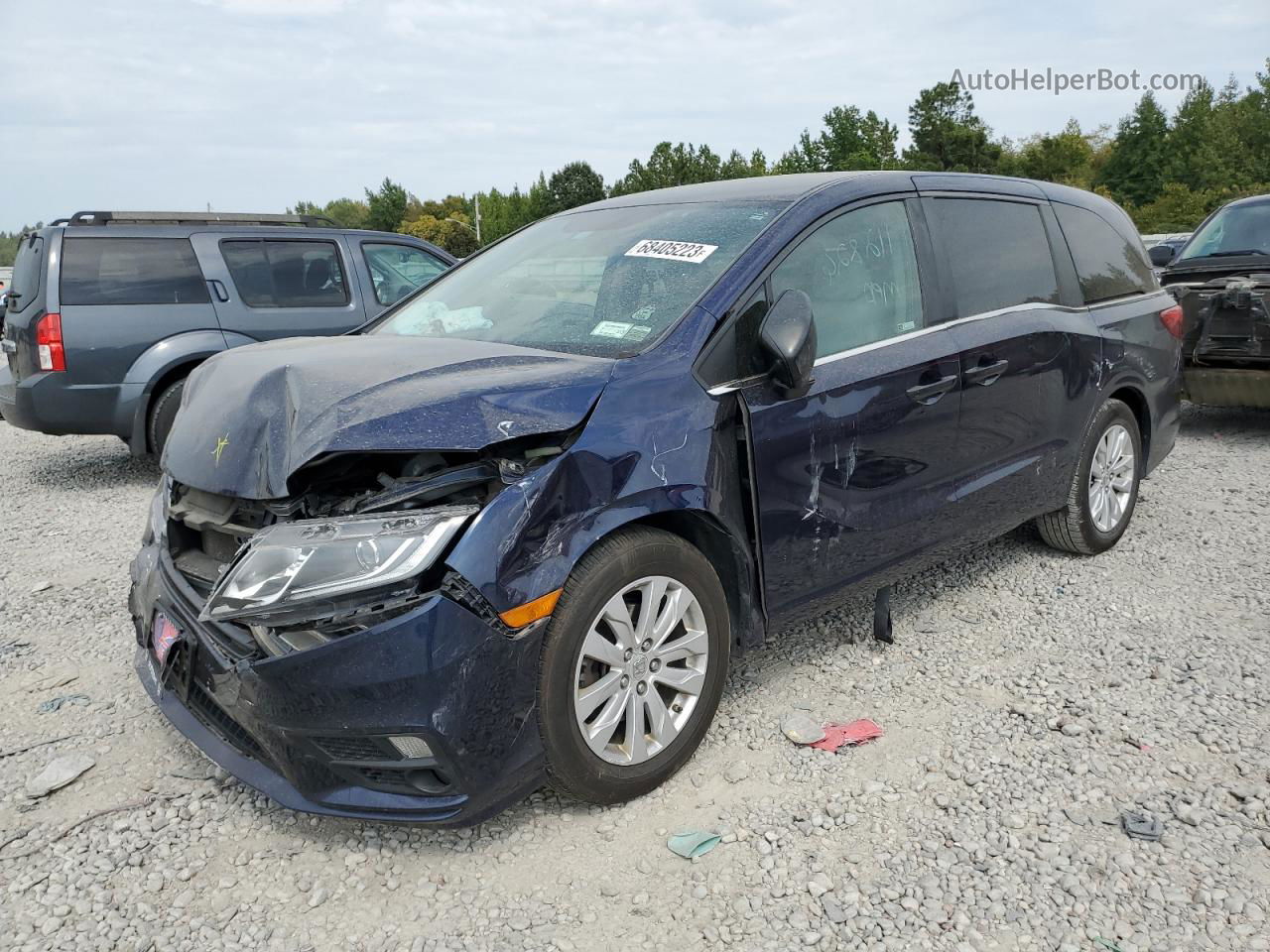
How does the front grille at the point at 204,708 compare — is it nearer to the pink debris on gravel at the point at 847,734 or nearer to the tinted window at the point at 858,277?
the pink debris on gravel at the point at 847,734

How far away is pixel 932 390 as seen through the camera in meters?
3.43

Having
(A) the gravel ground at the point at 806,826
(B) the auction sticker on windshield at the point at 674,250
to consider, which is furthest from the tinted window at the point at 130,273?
(B) the auction sticker on windshield at the point at 674,250

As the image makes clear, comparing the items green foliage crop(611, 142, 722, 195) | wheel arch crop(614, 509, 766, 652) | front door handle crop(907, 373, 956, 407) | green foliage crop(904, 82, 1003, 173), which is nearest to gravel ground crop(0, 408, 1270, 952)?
wheel arch crop(614, 509, 766, 652)

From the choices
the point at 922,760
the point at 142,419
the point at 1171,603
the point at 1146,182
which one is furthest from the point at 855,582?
the point at 1146,182

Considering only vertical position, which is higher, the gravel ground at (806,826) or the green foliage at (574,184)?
the green foliage at (574,184)

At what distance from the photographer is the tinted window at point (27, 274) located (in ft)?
21.6

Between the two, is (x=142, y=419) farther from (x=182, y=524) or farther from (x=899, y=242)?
(x=899, y=242)

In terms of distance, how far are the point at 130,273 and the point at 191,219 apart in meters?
0.82

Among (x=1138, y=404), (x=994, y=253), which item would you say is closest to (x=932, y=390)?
(x=994, y=253)

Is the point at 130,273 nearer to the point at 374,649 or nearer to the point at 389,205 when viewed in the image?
the point at 374,649

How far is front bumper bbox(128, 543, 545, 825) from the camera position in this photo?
225 cm

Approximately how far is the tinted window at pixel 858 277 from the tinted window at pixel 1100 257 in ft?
4.44

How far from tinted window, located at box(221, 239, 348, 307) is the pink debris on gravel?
19.1ft

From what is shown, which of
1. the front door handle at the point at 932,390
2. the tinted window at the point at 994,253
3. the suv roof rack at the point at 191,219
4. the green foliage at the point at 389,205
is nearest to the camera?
the front door handle at the point at 932,390
